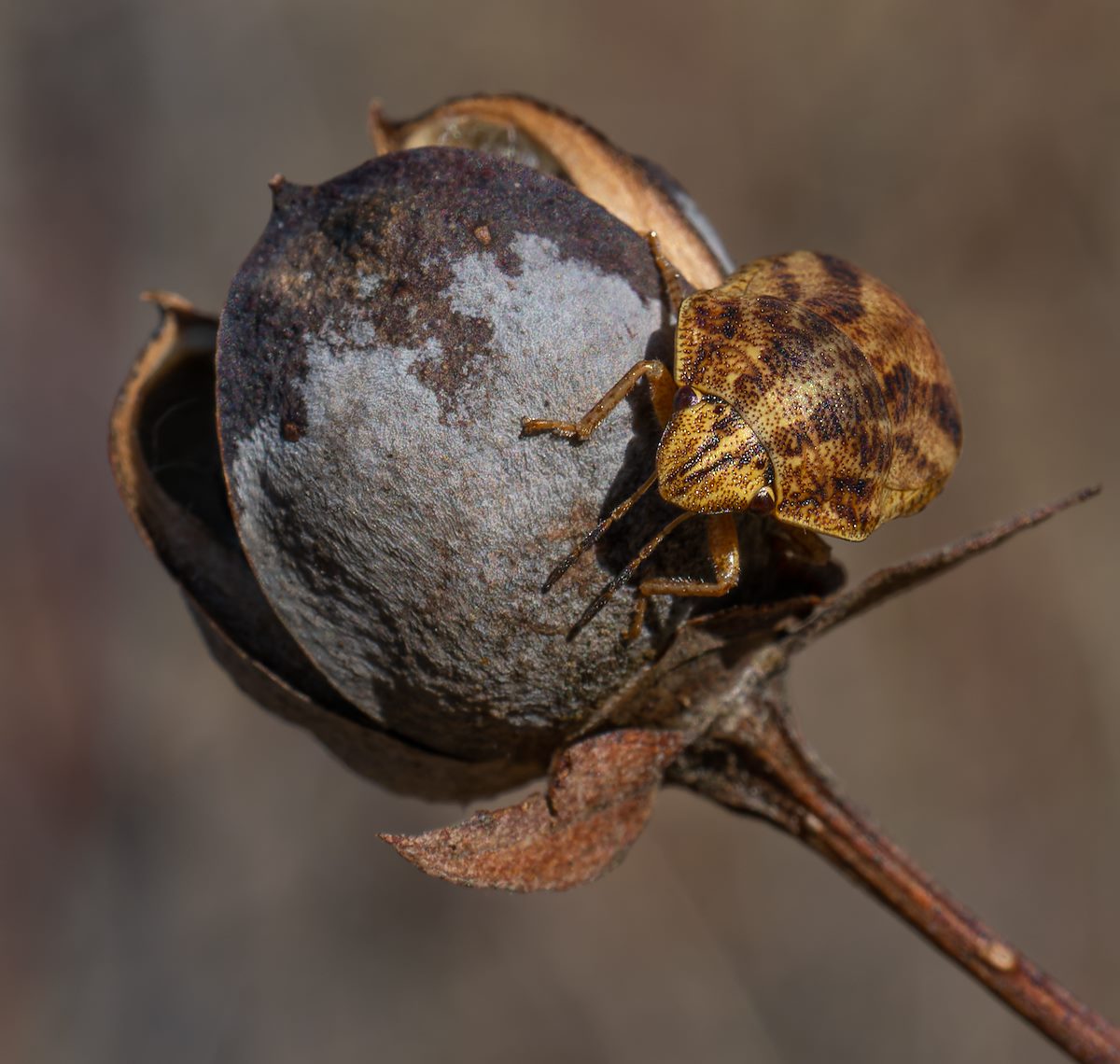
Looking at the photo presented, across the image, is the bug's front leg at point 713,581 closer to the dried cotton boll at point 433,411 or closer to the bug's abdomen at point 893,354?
the dried cotton boll at point 433,411

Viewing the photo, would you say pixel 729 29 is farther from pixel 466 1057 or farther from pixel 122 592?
pixel 466 1057

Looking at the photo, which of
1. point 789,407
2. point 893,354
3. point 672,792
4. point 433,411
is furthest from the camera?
point 672,792

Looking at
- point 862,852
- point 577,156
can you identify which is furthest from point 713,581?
point 577,156

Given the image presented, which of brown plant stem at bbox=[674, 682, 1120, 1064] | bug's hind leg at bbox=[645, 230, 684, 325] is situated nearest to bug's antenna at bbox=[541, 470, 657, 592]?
bug's hind leg at bbox=[645, 230, 684, 325]

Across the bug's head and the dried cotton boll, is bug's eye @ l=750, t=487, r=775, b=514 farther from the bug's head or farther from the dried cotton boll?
the dried cotton boll

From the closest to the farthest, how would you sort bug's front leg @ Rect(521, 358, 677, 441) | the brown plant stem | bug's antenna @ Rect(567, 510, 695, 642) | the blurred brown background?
1. bug's front leg @ Rect(521, 358, 677, 441)
2. bug's antenna @ Rect(567, 510, 695, 642)
3. the brown plant stem
4. the blurred brown background

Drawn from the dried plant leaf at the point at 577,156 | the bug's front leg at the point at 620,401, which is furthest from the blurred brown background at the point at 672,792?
the bug's front leg at the point at 620,401

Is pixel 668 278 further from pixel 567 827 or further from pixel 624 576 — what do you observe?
pixel 567 827

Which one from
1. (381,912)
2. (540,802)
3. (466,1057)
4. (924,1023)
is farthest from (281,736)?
(540,802)
